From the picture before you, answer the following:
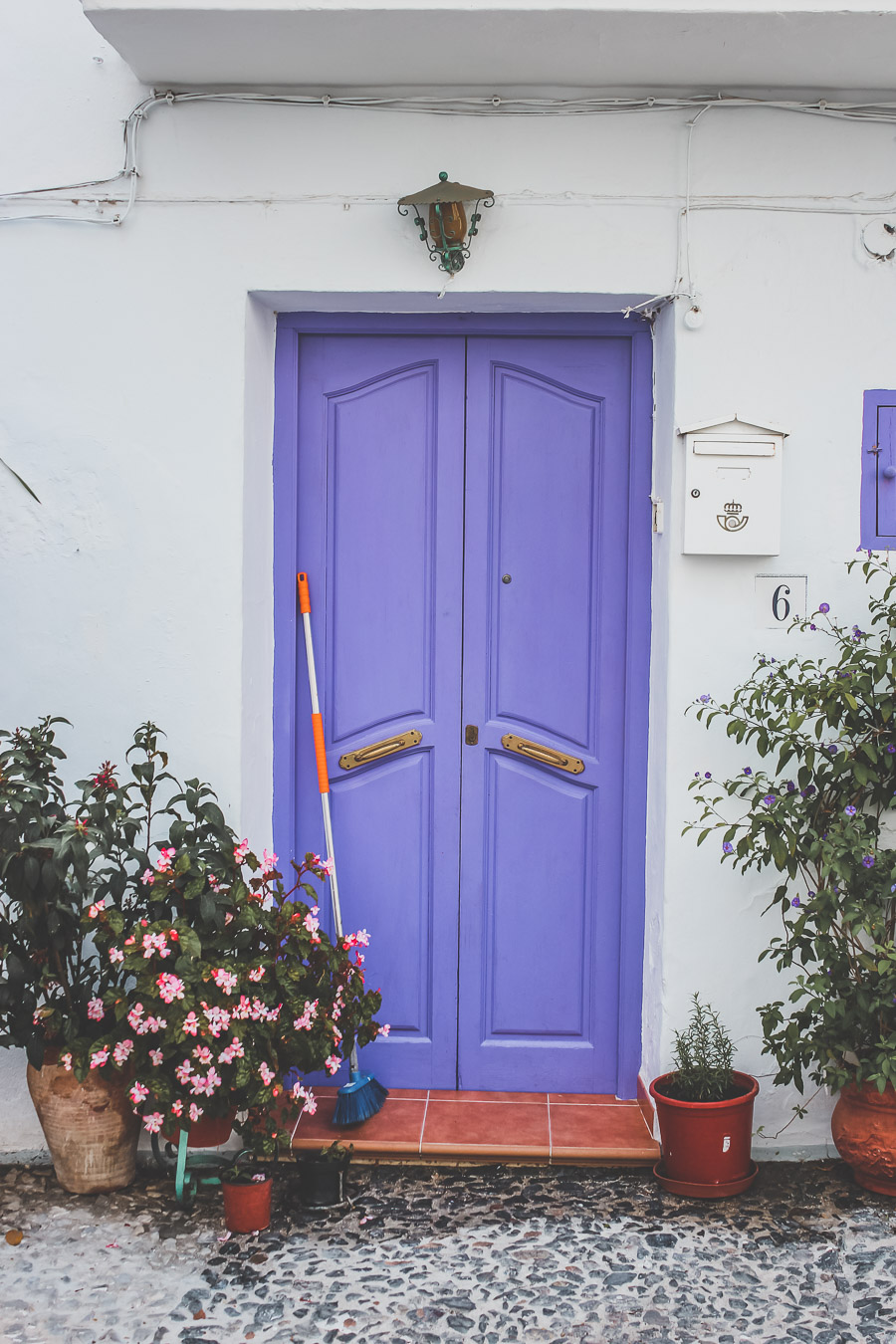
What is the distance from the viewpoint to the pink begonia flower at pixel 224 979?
2.66 metres

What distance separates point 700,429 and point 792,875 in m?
1.27

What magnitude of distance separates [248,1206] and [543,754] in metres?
1.51

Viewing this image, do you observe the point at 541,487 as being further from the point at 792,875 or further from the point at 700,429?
the point at 792,875

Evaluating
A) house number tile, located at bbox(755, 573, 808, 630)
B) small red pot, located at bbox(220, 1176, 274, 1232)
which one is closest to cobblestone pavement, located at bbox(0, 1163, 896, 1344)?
small red pot, located at bbox(220, 1176, 274, 1232)

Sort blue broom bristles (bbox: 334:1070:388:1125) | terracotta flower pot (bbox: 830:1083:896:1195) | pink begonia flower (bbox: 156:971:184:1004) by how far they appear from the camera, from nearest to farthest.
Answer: pink begonia flower (bbox: 156:971:184:1004)
terracotta flower pot (bbox: 830:1083:896:1195)
blue broom bristles (bbox: 334:1070:388:1125)

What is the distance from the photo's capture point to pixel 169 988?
2625 millimetres

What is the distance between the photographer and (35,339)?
3.11 metres

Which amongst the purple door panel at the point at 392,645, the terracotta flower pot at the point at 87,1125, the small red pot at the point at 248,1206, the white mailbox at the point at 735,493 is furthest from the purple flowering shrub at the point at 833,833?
the terracotta flower pot at the point at 87,1125

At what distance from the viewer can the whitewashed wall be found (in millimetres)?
3059

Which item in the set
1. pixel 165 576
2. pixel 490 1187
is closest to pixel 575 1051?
pixel 490 1187

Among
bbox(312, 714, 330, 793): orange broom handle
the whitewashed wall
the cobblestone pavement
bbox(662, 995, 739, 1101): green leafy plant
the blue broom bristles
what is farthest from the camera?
bbox(312, 714, 330, 793): orange broom handle

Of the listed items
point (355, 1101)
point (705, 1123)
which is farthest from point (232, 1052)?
point (705, 1123)

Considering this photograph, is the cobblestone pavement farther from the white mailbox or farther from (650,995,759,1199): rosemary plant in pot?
the white mailbox

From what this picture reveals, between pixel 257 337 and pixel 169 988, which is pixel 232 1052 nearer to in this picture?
pixel 169 988
